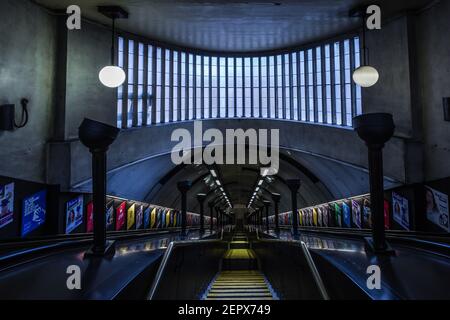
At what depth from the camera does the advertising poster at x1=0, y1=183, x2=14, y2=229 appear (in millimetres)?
11328

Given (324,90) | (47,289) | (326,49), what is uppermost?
(326,49)

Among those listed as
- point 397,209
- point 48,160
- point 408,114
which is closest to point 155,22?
point 48,160

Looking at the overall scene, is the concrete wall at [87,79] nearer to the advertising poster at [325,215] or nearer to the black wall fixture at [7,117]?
the black wall fixture at [7,117]

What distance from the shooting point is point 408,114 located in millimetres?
14320

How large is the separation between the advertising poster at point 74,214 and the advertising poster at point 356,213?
12184 millimetres

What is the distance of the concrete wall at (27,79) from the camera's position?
11688 millimetres

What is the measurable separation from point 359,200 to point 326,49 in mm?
6944

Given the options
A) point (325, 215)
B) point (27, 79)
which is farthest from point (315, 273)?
point (325, 215)

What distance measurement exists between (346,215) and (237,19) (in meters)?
11.9

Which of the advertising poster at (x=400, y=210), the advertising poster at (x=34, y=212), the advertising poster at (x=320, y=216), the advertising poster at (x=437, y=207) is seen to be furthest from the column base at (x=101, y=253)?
the advertising poster at (x=320, y=216)

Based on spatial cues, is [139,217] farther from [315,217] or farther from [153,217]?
[315,217]

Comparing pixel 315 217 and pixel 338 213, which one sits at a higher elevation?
pixel 338 213

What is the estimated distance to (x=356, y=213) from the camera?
2131cm
